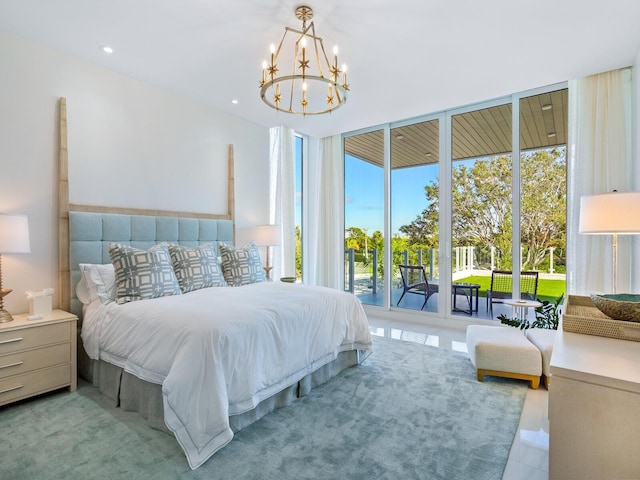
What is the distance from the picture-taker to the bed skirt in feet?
6.89

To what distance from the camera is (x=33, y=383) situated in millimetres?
2424

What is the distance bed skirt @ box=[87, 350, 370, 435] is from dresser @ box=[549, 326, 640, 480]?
1654mm

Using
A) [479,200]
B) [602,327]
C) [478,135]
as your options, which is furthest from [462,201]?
[602,327]

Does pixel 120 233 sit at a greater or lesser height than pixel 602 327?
greater

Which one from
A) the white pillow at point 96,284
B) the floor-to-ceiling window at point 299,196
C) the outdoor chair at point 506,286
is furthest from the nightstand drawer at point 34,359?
the outdoor chair at point 506,286

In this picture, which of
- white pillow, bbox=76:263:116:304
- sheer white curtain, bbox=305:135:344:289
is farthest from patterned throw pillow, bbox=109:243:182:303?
sheer white curtain, bbox=305:135:344:289

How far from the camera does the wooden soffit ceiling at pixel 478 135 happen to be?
159 inches

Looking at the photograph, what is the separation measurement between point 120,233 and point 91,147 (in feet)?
2.79

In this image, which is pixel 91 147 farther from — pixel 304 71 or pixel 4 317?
pixel 304 71

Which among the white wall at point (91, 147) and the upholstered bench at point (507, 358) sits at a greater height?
the white wall at point (91, 147)

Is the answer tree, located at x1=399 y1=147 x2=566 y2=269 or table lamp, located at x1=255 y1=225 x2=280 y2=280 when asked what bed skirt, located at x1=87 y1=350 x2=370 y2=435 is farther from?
tree, located at x1=399 y1=147 x2=566 y2=269

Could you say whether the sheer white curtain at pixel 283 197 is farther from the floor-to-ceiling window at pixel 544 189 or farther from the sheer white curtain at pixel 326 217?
the floor-to-ceiling window at pixel 544 189

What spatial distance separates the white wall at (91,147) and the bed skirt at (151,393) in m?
1.01

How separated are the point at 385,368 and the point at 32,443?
8.41ft
